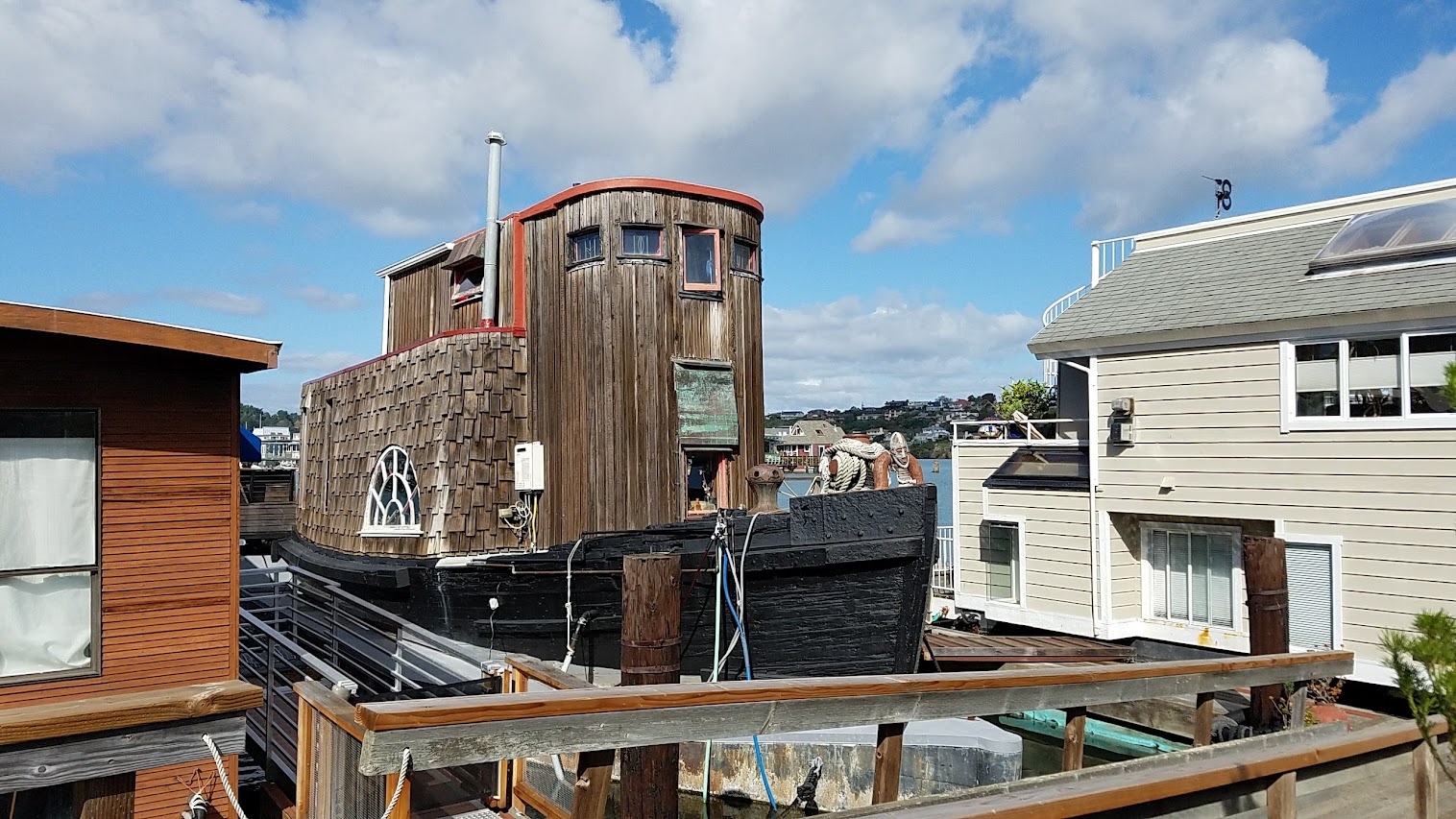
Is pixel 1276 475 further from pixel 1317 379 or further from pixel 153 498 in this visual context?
pixel 153 498

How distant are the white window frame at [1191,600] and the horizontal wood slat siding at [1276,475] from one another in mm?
169

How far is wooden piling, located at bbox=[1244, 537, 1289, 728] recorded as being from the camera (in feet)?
25.4

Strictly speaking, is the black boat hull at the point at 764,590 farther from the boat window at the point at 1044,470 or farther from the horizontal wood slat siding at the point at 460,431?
the boat window at the point at 1044,470

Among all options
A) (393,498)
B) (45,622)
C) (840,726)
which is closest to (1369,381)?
(840,726)

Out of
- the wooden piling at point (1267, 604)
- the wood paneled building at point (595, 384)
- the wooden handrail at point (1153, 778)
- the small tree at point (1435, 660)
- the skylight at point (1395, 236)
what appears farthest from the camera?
the wood paneled building at point (595, 384)

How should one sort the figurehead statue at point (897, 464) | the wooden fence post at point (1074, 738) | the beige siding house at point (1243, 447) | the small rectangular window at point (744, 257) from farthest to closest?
the small rectangular window at point (744, 257) → the beige siding house at point (1243, 447) → the figurehead statue at point (897, 464) → the wooden fence post at point (1074, 738)

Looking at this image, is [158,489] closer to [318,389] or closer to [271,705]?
[271,705]

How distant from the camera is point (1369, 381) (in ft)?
36.1

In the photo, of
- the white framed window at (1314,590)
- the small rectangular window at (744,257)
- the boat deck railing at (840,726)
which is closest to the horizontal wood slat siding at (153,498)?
the boat deck railing at (840,726)

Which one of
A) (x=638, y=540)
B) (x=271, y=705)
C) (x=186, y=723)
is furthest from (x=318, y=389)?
(x=186, y=723)

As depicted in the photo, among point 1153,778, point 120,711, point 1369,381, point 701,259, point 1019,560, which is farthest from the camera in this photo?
point 1019,560

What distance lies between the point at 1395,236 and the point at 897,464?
7.18 meters

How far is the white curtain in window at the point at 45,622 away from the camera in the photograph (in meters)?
4.84

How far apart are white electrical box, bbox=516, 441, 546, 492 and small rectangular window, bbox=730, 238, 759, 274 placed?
3.28 m
